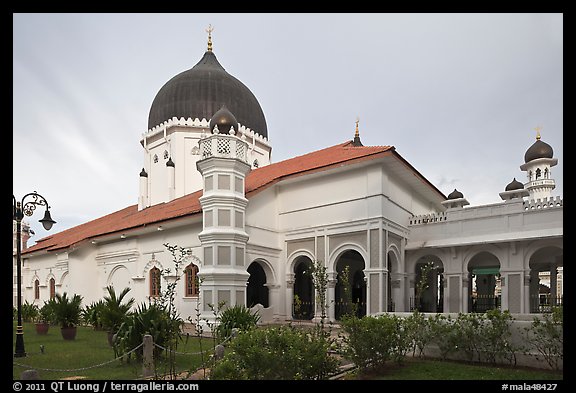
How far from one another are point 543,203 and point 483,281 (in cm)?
821

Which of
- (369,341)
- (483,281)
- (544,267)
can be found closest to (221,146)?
(369,341)

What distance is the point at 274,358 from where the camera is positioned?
289 inches

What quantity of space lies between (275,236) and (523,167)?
1874 centimetres

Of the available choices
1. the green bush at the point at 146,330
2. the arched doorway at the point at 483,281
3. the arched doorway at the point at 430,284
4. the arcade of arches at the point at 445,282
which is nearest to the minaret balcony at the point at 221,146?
the arcade of arches at the point at 445,282

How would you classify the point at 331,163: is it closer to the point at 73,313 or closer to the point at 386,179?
the point at 386,179

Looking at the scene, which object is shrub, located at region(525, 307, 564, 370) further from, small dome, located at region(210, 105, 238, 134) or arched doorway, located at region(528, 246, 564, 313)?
small dome, located at region(210, 105, 238, 134)

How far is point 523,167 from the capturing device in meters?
29.5

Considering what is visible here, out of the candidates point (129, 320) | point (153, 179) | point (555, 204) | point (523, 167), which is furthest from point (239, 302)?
point (523, 167)

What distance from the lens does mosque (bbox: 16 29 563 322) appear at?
16.9 meters

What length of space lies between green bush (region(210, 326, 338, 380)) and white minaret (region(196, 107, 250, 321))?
8666mm

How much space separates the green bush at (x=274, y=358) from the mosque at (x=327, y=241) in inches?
250

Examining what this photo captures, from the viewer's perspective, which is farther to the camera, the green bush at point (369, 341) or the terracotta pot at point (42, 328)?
the terracotta pot at point (42, 328)

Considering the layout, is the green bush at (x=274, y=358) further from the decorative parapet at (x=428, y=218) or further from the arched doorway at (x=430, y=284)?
the arched doorway at (x=430, y=284)

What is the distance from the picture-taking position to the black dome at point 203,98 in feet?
93.5
